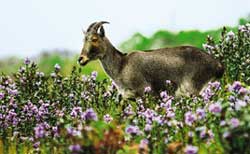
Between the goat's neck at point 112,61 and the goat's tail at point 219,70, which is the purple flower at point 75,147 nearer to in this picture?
the goat's neck at point 112,61

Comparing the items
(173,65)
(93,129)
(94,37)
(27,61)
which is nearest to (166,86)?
(173,65)

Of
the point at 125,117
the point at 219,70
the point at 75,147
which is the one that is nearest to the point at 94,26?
the point at 219,70

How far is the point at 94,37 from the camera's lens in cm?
1098

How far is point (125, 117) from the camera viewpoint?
6.64 meters

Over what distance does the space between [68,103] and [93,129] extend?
4989mm

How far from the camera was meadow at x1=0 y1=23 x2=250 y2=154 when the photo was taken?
5148 millimetres

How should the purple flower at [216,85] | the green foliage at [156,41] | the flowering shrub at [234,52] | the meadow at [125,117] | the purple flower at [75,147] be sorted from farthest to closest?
1. the green foliage at [156,41]
2. the flowering shrub at [234,52]
3. the purple flower at [216,85]
4. the meadow at [125,117]
5. the purple flower at [75,147]

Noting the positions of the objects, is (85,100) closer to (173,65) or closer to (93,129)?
(173,65)

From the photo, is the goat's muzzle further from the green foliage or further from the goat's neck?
the green foliage

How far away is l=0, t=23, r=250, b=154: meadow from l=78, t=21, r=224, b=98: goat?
0.38 metres

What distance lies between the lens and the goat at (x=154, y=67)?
36.1ft

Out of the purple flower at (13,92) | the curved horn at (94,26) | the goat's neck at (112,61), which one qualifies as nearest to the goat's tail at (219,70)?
the goat's neck at (112,61)

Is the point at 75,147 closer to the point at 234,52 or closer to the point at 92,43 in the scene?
the point at 92,43

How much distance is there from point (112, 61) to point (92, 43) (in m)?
0.64
